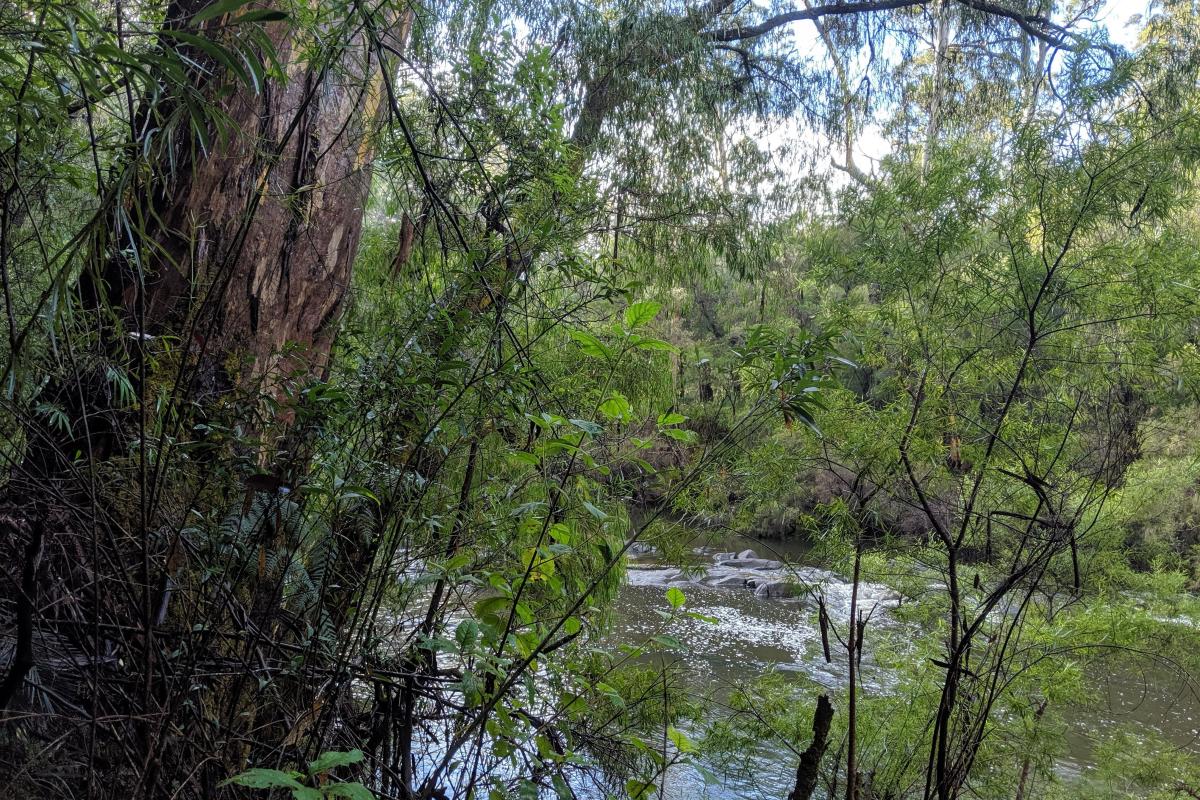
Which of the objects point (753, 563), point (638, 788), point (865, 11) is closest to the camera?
point (638, 788)

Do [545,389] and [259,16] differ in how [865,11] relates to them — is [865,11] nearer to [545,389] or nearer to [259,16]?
[545,389]

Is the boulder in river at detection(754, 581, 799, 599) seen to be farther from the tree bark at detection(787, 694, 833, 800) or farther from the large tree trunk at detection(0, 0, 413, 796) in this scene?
the large tree trunk at detection(0, 0, 413, 796)

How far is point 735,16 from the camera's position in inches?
227

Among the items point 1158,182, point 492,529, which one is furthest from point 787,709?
point 492,529

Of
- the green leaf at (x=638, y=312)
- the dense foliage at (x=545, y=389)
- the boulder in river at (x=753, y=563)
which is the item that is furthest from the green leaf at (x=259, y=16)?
the boulder in river at (x=753, y=563)

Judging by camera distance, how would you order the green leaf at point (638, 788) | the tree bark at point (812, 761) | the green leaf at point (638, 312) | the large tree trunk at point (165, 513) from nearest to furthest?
the large tree trunk at point (165, 513) → the green leaf at point (638, 312) → the green leaf at point (638, 788) → the tree bark at point (812, 761)

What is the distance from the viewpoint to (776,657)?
7.14 meters

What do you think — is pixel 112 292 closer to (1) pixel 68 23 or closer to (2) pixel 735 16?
(1) pixel 68 23

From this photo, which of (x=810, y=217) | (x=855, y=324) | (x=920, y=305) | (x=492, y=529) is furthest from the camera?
(x=810, y=217)

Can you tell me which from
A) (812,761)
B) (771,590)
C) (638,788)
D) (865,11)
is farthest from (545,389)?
(771,590)

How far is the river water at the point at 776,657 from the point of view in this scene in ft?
15.5

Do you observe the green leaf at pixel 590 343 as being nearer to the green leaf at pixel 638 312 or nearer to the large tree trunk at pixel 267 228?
the green leaf at pixel 638 312

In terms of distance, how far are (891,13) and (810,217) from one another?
70.6 inches

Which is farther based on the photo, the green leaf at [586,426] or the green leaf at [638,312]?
the green leaf at [638,312]
